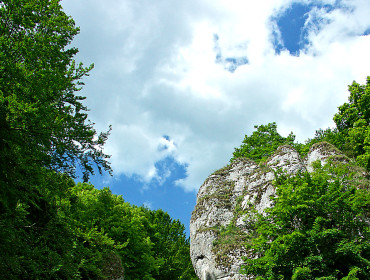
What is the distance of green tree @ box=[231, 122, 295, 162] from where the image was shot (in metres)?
36.6

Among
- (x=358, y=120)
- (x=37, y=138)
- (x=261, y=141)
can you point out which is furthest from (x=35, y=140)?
(x=261, y=141)

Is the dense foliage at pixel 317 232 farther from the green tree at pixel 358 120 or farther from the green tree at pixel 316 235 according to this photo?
the green tree at pixel 358 120

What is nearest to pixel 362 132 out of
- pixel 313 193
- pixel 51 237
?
pixel 313 193

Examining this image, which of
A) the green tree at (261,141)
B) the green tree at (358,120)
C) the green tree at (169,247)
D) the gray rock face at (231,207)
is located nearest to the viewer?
the gray rock face at (231,207)

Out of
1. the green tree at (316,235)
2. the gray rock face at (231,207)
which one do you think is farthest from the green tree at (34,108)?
the gray rock face at (231,207)

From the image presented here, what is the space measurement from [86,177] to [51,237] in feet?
7.34

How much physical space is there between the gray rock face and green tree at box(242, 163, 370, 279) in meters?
3.46

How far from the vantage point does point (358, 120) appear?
75.8 feet

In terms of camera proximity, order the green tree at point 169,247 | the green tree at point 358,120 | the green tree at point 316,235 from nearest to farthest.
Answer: the green tree at point 316,235 < the green tree at point 358,120 < the green tree at point 169,247

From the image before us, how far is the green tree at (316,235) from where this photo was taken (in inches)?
471

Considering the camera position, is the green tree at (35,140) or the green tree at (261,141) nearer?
the green tree at (35,140)

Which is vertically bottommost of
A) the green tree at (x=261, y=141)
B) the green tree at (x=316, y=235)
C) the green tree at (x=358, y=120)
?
the green tree at (x=316, y=235)

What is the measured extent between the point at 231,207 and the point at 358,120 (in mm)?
11110

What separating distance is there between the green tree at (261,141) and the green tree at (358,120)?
9802 mm
